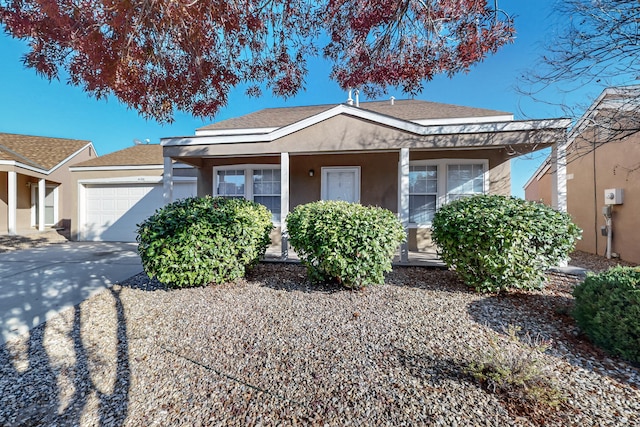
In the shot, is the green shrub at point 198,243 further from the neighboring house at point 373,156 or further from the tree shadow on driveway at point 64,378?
the neighboring house at point 373,156

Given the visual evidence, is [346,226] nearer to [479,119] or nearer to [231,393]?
[231,393]

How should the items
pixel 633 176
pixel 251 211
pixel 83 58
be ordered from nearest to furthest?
pixel 83 58
pixel 251 211
pixel 633 176

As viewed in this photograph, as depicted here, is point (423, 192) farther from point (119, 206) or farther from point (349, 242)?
point (119, 206)

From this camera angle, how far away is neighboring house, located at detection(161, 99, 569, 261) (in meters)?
6.14

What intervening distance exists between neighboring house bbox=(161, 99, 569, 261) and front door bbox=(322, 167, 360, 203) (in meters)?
0.03

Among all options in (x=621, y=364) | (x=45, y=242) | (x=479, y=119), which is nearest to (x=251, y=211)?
(x=621, y=364)

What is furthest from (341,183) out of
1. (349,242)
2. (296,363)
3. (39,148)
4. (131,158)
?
(39,148)

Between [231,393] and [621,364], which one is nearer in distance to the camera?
[231,393]

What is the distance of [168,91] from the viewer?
413 cm

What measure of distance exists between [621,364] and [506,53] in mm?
4766

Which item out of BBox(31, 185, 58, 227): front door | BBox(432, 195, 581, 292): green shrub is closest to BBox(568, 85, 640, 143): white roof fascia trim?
BBox(432, 195, 581, 292): green shrub

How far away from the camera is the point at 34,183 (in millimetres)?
13750

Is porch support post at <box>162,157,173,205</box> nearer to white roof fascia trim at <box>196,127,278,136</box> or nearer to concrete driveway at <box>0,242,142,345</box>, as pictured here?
concrete driveway at <box>0,242,142,345</box>

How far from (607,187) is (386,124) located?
7.11m
